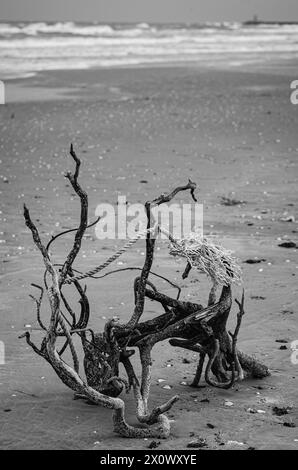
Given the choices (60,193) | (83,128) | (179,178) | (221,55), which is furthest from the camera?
(221,55)

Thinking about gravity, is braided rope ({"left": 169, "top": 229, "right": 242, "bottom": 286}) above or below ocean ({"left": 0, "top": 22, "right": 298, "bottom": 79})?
below

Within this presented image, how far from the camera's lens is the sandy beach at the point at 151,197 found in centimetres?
536

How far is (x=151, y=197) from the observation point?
452 inches

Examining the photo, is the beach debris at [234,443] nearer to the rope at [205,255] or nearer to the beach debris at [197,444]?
the beach debris at [197,444]

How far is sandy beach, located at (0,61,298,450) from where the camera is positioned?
536 centimetres

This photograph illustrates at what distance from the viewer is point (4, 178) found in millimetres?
12711

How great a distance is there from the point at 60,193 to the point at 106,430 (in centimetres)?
687

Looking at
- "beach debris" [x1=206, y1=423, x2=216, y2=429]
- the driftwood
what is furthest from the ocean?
"beach debris" [x1=206, y1=423, x2=216, y2=429]

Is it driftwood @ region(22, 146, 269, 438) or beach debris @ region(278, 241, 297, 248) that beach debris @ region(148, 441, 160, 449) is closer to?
driftwood @ region(22, 146, 269, 438)

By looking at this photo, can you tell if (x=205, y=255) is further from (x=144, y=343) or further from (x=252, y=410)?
(x=252, y=410)

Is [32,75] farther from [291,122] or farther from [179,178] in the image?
[179,178]

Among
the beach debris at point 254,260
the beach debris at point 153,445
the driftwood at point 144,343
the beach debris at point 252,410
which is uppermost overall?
the beach debris at point 254,260

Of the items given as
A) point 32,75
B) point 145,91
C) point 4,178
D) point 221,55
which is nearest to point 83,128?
point 4,178

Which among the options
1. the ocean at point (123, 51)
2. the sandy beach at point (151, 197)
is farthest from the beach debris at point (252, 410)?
the ocean at point (123, 51)
